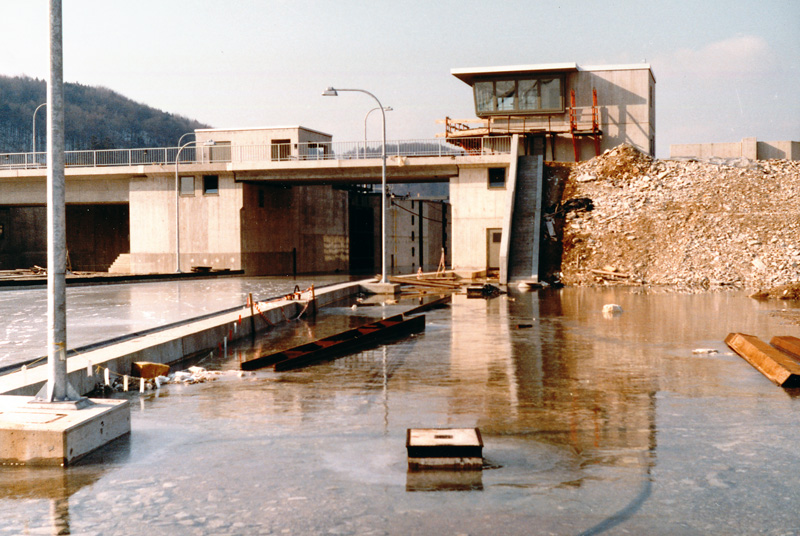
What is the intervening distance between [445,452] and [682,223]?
3405cm

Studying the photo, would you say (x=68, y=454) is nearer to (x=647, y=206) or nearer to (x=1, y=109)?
(x=647, y=206)

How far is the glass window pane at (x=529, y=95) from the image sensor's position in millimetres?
48406

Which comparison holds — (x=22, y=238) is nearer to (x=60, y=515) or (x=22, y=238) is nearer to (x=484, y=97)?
(x=484, y=97)

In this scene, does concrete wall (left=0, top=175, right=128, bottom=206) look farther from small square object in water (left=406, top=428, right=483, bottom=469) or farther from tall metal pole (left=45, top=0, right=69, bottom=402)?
small square object in water (left=406, top=428, right=483, bottom=469)

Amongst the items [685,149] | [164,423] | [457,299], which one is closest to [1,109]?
[685,149]

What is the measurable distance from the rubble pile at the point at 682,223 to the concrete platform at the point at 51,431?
28781mm

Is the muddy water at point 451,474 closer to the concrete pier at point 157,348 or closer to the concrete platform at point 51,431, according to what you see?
the concrete platform at point 51,431

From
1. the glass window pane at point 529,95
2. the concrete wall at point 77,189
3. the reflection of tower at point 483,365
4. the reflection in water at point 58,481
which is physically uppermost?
the glass window pane at point 529,95

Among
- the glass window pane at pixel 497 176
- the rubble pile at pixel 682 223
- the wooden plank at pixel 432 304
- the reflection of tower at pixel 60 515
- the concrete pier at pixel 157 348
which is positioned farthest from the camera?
the glass window pane at pixel 497 176

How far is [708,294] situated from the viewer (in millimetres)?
29641

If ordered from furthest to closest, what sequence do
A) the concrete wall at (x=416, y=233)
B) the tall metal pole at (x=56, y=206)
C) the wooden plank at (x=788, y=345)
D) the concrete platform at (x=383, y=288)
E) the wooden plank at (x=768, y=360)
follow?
the concrete wall at (x=416, y=233)
the concrete platform at (x=383, y=288)
the wooden plank at (x=788, y=345)
the wooden plank at (x=768, y=360)
the tall metal pole at (x=56, y=206)

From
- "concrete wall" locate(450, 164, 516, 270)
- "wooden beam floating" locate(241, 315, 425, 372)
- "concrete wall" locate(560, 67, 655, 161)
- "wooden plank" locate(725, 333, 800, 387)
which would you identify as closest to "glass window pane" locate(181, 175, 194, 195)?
"concrete wall" locate(450, 164, 516, 270)

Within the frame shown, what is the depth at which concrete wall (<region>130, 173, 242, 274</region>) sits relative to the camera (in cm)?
4762

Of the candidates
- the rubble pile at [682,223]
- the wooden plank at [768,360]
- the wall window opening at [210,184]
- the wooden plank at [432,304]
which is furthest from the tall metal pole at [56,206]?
the wall window opening at [210,184]
